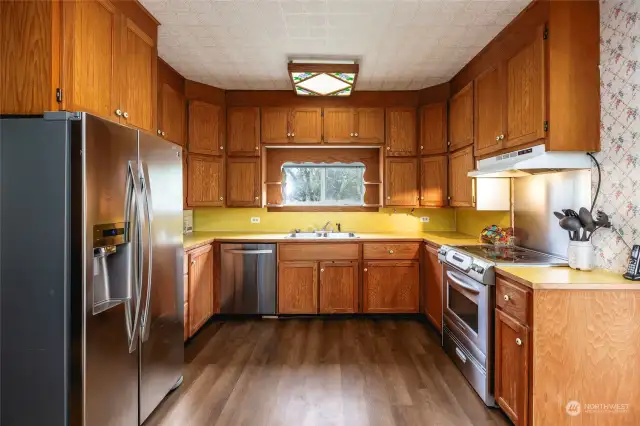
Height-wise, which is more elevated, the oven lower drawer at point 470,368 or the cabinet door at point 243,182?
the cabinet door at point 243,182

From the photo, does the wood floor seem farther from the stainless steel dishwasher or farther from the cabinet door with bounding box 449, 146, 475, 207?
the cabinet door with bounding box 449, 146, 475, 207

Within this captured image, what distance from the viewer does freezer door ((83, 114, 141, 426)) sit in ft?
4.94

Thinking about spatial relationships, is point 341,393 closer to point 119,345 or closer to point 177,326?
point 177,326

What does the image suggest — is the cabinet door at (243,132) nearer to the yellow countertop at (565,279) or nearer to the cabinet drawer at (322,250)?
the cabinet drawer at (322,250)

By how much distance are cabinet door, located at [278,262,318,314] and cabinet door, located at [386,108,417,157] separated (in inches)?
62.3

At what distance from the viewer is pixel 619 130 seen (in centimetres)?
196

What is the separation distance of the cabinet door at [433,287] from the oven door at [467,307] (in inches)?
9.7

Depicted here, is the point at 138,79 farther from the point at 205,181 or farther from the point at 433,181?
the point at 433,181

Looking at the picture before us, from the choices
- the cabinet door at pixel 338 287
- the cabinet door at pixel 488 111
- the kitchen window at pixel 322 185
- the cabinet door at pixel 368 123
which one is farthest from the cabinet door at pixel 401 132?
the cabinet door at pixel 338 287

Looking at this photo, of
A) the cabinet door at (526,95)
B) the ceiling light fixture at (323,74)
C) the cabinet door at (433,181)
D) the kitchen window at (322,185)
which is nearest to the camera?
the cabinet door at (526,95)

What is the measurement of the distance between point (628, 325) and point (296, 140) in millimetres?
3149

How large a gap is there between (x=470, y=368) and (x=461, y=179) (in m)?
1.75

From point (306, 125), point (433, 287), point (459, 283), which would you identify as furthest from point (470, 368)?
point (306, 125)

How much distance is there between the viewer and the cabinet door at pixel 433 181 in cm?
375
